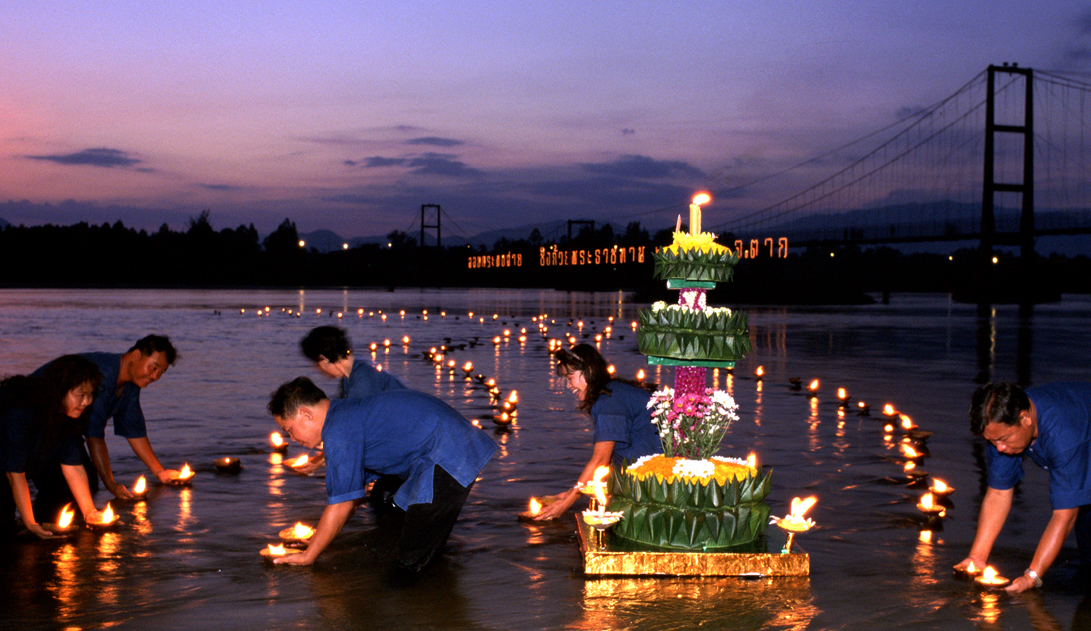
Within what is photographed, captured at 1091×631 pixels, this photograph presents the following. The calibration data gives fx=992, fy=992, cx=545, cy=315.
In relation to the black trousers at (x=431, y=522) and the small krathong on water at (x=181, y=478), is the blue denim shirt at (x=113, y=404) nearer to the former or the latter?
the small krathong on water at (x=181, y=478)

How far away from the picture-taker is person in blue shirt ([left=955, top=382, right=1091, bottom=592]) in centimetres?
544

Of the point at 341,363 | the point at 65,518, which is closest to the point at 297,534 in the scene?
the point at 341,363

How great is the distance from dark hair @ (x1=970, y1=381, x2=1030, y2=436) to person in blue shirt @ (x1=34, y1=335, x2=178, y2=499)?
5.60 meters

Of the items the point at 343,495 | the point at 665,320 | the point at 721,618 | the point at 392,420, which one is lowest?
the point at 721,618

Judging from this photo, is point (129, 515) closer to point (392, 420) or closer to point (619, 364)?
point (392, 420)

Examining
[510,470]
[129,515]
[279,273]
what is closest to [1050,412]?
[510,470]

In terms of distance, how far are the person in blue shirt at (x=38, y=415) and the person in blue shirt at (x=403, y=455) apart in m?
1.70

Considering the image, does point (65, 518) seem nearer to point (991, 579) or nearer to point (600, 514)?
point (600, 514)

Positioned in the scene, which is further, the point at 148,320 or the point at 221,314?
the point at 221,314

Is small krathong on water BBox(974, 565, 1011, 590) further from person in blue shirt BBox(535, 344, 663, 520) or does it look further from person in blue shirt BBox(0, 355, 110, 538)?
person in blue shirt BBox(0, 355, 110, 538)

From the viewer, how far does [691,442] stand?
265 inches

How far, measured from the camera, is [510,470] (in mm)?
9828

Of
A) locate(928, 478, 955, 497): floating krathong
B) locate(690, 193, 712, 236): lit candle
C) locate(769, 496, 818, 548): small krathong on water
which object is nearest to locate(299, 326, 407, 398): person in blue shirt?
locate(690, 193, 712, 236): lit candle

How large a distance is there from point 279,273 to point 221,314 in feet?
375
